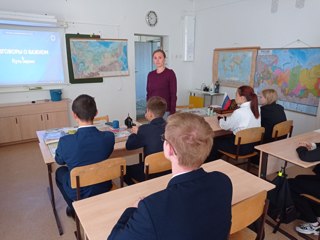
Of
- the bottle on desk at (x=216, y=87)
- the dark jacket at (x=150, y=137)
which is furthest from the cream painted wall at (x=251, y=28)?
the dark jacket at (x=150, y=137)

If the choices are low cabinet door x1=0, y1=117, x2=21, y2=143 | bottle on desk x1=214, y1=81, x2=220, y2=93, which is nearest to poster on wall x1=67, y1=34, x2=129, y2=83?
low cabinet door x1=0, y1=117, x2=21, y2=143

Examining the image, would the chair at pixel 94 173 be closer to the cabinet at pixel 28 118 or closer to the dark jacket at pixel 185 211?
the dark jacket at pixel 185 211

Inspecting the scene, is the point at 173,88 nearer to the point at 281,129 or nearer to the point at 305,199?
the point at 281,129

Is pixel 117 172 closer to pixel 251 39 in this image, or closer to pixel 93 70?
pixel 93 70

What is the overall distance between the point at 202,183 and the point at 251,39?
185 inches

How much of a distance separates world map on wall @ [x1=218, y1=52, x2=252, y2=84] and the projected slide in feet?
11.6

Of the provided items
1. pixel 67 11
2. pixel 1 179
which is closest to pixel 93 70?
pixel 67 11

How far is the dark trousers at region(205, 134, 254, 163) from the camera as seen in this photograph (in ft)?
9.45

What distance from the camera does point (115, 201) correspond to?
1377mm

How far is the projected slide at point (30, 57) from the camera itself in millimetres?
4203

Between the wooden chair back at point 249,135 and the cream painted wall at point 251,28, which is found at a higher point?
the cream painted wall at point 251,28

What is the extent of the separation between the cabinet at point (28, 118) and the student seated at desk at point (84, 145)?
9.51ft

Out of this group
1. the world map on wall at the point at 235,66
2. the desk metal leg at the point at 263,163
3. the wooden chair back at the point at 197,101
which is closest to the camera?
the desk metal leg at the point at 263,163

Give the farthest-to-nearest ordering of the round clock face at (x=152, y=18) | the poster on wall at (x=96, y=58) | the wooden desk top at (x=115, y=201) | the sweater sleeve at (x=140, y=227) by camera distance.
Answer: the round clock face at (x=152, y=18) → the poster on wall at (x=96, y=58) → the wooden desk top at (x=115, y=201) → the sweater sleeve at (x=140, y=227)
